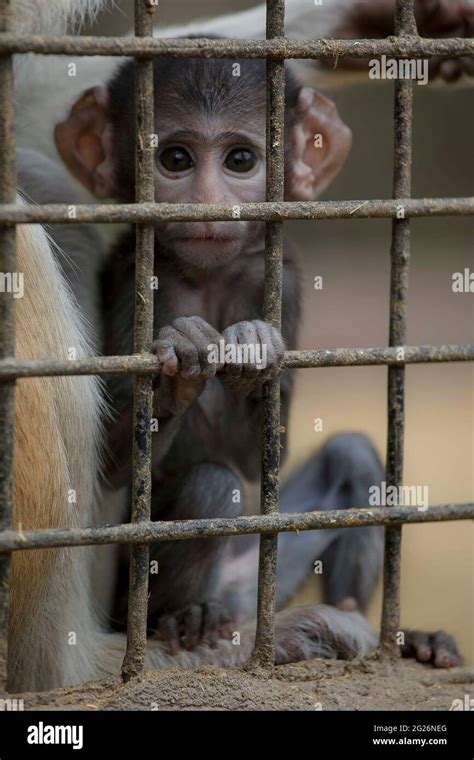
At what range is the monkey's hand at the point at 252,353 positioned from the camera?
2049mm

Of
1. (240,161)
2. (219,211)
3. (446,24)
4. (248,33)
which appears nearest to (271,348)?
(219,211)

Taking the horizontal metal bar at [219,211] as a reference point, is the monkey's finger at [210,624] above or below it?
below

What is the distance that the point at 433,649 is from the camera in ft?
8.19

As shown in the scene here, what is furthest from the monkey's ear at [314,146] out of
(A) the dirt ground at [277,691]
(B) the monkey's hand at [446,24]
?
(A) the dirt ground at [277,691]

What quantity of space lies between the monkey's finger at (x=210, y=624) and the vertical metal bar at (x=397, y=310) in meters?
0.58

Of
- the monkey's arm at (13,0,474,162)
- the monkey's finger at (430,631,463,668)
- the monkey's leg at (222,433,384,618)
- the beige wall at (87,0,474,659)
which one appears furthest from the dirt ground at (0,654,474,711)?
the beige wall at (87,0,474,659)

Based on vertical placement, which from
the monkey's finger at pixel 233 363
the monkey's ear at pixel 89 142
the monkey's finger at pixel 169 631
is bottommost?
the monkey's finger at pixel 169 631

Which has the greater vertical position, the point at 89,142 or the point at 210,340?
the point at 89,142

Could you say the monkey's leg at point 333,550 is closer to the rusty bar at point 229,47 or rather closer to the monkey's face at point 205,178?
the monkey's face at point 205,178

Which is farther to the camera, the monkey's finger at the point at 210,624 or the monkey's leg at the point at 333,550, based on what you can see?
the monkey's leg at the point at 333,550

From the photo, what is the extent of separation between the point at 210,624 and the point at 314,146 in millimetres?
1448

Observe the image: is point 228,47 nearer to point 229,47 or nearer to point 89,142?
point 229,47
